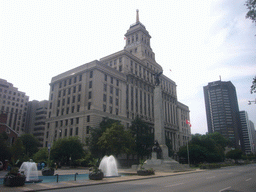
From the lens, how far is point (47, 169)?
2402 centimetres

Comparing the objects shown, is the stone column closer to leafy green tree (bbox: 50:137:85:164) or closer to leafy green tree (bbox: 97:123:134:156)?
leafy green tree (bbox: 97:123:134:156)

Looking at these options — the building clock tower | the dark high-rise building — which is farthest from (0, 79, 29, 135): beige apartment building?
the dark high-rise building

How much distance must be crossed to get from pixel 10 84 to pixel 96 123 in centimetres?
8664

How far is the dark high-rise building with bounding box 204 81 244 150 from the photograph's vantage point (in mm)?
178875

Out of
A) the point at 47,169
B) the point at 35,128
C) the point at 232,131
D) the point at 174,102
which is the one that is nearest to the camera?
the point at 47,169

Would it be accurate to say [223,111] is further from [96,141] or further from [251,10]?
[251,10]

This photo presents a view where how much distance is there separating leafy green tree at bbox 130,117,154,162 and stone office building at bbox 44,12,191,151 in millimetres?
7507

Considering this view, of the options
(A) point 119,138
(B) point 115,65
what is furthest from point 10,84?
(A) point 119,138

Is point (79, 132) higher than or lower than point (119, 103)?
lower

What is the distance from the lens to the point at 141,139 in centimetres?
5378

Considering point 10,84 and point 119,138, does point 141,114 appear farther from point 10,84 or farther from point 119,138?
point 10,84

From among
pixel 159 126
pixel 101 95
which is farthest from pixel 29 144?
pixel 159 126

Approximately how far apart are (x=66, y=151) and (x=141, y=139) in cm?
2021

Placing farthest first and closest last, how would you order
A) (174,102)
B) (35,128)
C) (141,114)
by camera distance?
(35,128), (174,102), (141,114)
